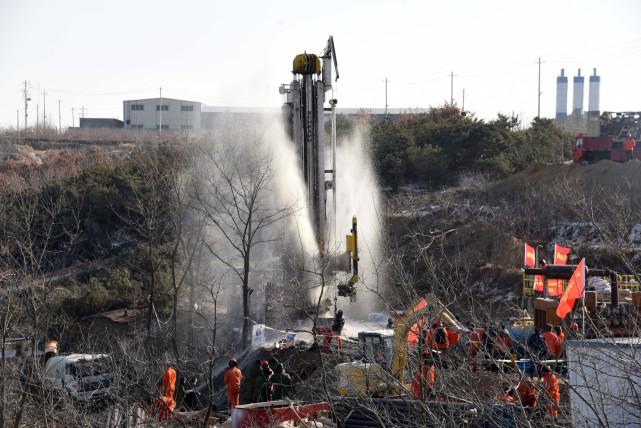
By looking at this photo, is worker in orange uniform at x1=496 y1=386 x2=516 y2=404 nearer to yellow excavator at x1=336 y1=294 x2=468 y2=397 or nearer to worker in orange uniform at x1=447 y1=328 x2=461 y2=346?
yellow excavator at x1=336 y1=294 x2=468 y2=397

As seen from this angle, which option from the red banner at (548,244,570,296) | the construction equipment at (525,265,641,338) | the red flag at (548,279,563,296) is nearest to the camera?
the construction equipment at (525,265,641,338)

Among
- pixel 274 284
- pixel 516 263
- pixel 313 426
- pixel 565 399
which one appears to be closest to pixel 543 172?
pixel 516 263

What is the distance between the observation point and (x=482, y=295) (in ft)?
94.3

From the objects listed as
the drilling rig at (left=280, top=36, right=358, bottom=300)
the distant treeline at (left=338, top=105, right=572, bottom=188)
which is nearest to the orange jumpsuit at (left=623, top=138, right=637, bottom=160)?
the distant treeline at (left=338, top=105, right=572, bottom=188)

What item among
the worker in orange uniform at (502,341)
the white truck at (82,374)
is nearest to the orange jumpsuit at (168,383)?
the white truck at (82,374)

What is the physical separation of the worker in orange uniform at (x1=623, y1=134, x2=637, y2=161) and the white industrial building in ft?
176

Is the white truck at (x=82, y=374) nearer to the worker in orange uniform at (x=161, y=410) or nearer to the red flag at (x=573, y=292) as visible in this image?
the worker in orange uniform at (x=161, y=410)

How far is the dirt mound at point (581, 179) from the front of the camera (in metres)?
33.1

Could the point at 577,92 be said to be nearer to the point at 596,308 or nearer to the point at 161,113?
the point at 161,113

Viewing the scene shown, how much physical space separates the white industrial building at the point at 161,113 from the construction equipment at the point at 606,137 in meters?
51.9

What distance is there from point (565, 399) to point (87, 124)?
329 feet

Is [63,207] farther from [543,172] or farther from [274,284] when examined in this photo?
[543,172]

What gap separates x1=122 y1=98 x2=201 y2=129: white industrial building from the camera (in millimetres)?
87662

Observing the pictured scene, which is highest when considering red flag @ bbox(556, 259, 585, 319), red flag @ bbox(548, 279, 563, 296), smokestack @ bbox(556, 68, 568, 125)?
smokestack @ bbox(556, 68, 568, 125)
